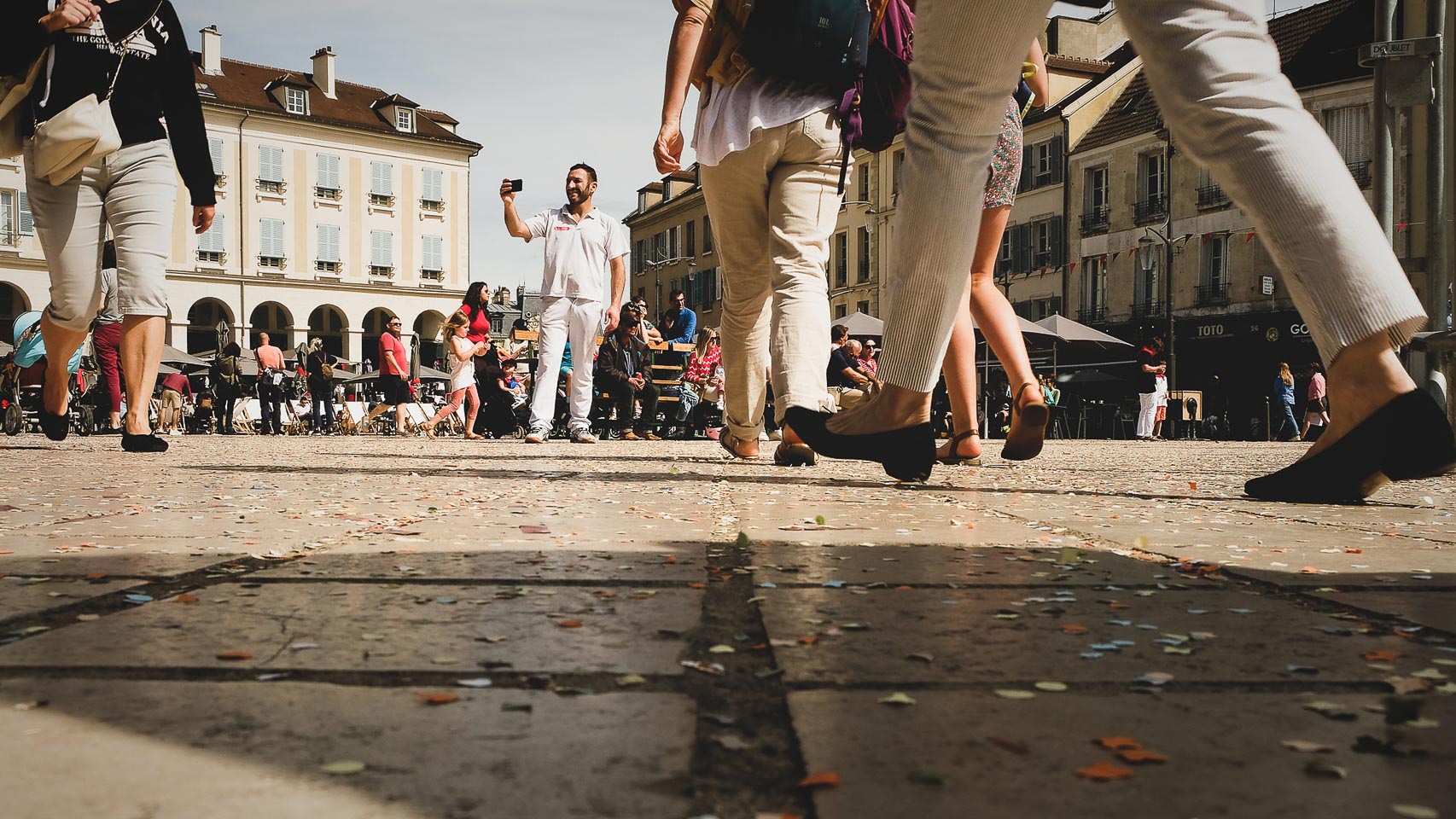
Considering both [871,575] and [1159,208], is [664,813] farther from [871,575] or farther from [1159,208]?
[1159,208]

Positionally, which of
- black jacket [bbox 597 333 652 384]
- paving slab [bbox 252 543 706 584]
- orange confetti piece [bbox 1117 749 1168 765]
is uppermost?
black jacket [bbox 597 333 652 384]

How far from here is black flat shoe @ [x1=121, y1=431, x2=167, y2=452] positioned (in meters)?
6.70

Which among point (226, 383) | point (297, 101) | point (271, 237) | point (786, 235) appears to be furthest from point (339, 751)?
point (297, 101)

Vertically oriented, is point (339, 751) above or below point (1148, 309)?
below

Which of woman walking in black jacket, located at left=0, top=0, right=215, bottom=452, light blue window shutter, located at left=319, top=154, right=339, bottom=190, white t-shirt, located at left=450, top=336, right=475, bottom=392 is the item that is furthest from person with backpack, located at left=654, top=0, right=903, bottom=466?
light blue window shutter, located at left=319, top=154, right=339, bottom=190

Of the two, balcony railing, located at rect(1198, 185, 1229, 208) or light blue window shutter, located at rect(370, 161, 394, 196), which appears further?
light blue window shutter, located at rect(370, 161, 394, 196)

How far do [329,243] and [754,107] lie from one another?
52.9 m

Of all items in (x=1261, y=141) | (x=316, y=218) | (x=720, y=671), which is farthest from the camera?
(x=316, y=218)

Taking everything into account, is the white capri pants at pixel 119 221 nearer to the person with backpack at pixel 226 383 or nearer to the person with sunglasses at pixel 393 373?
the person with sunglasses at pixel 393 373

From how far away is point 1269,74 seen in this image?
269 centimetres

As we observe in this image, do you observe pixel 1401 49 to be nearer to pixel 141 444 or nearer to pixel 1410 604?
pixel 1410 604

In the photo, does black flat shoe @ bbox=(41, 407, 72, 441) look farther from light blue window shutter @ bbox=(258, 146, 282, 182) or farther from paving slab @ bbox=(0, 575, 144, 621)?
light blue window shutter @ bbox=(258, 146, 282, 182)

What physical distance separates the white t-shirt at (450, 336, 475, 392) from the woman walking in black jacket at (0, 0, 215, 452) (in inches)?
324

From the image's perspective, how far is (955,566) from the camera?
1.97 m
